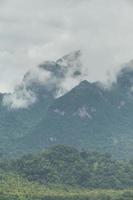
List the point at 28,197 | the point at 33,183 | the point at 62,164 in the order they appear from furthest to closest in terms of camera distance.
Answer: the point at 62,164
the point at 33,183
the point at 28,197

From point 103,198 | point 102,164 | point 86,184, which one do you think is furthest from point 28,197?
point 102,164

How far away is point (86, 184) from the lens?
5571 inches

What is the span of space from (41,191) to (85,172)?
1671 centimetres

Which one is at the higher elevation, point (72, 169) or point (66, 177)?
point (72, 169)

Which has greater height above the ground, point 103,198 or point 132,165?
point 132,165

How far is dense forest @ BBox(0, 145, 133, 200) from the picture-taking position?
411ft

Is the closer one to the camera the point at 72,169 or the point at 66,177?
the point at 66,177

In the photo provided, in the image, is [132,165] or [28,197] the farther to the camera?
[132,165]

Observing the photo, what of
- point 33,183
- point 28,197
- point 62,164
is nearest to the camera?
point 28,197

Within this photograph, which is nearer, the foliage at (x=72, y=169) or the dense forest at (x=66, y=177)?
the dense forest at (x=66, y=177)

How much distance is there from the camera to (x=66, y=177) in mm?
142875

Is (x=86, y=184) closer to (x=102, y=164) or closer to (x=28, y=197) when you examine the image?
(x=102, y=164)

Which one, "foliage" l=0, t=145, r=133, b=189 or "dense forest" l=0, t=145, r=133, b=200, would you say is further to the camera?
"foliage" l=0, t=145, r=133, b=189

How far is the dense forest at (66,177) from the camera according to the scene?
125m
